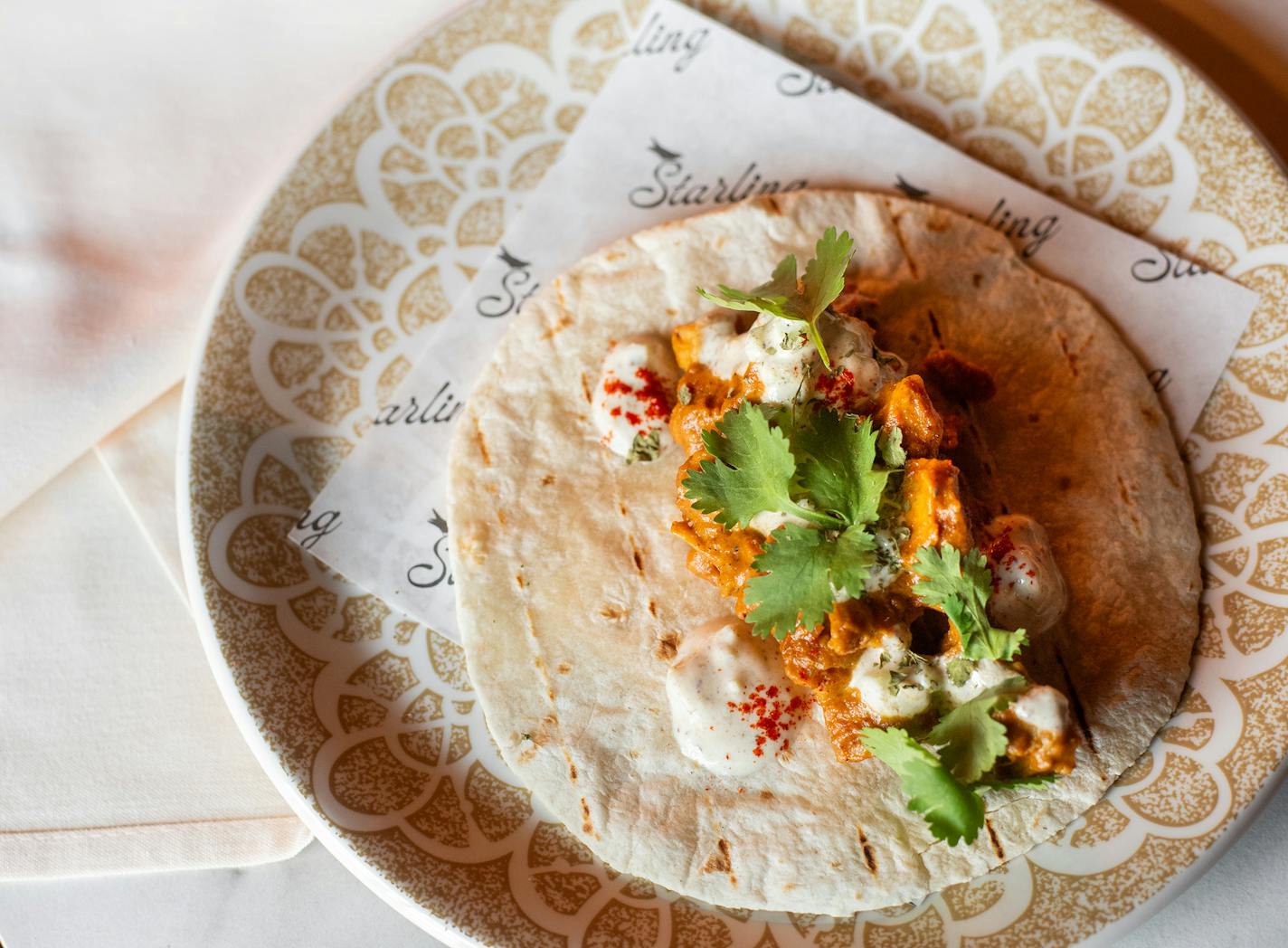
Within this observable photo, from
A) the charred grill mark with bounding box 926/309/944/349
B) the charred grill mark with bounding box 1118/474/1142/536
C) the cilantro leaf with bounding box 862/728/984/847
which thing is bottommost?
the cilantro leaf with bounding box 862/728/984/847

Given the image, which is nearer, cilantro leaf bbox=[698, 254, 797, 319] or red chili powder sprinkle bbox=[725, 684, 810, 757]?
cilantro leaf bbox=[698, 254, 797, 319]

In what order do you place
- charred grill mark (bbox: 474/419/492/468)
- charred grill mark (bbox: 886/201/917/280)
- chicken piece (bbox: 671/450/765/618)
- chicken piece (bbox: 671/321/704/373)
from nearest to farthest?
chicken piece (bbox: 671/450/765/618)
chicken piece (bbox: 671/321/704/373)
charred grill mark (bbox: 474/419/492/468)
charred grill mark (bbox: 886/201/917/280)

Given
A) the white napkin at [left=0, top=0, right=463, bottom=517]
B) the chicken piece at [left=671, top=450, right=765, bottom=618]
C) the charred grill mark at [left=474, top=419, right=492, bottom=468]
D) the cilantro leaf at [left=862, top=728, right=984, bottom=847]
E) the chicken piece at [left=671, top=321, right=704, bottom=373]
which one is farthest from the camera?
the white napkin at [left=0, top=0, right=463, bottom=517]

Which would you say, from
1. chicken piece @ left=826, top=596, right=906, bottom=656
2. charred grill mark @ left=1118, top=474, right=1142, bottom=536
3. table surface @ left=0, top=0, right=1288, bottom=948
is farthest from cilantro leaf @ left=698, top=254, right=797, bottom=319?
table surface @ left=0, top=0, right=1288, bottom=948

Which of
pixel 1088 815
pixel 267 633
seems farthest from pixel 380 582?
pixel 1088 815

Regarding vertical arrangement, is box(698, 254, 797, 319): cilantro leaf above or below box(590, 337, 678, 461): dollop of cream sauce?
above

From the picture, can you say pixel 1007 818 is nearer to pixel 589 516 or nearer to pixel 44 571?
pixel 589 516

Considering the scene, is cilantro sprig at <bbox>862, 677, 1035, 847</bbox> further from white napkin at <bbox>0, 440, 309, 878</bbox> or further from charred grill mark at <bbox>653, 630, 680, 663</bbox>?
white napkin at <bbox>0, 440, 309, 878</bbox>

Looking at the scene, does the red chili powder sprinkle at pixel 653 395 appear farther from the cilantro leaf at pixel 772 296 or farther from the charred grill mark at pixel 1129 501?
the charred grill mark at pixel 1129 501
